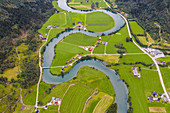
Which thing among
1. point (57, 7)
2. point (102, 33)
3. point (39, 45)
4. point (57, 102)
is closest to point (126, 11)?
point (102, 33)

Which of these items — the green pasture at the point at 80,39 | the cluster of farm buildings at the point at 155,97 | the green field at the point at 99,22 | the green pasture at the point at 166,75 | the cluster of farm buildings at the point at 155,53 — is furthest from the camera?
the green field at the point at 99,22

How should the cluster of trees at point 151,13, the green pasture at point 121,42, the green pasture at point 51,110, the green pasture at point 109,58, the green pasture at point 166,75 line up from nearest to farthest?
the green pasture at point 51,110 < the green pasture at point 166,75 < the green pasture at point 109,58 < the green pasture at point 121,42 < the cluster of trees at point 151,13

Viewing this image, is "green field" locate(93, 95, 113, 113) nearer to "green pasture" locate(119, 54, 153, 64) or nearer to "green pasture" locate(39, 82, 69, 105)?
"green pasture" locate(39, 82, 69, 105)

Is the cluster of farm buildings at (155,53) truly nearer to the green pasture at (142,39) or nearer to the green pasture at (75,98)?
the green pasture at (142,39)

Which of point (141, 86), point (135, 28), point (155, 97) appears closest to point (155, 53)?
point (141, 86)

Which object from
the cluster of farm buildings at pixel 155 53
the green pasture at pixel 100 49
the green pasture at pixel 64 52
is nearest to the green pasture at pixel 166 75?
the cluster of farm buildings at pixel 155 53

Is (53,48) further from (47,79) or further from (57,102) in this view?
(57,102)
